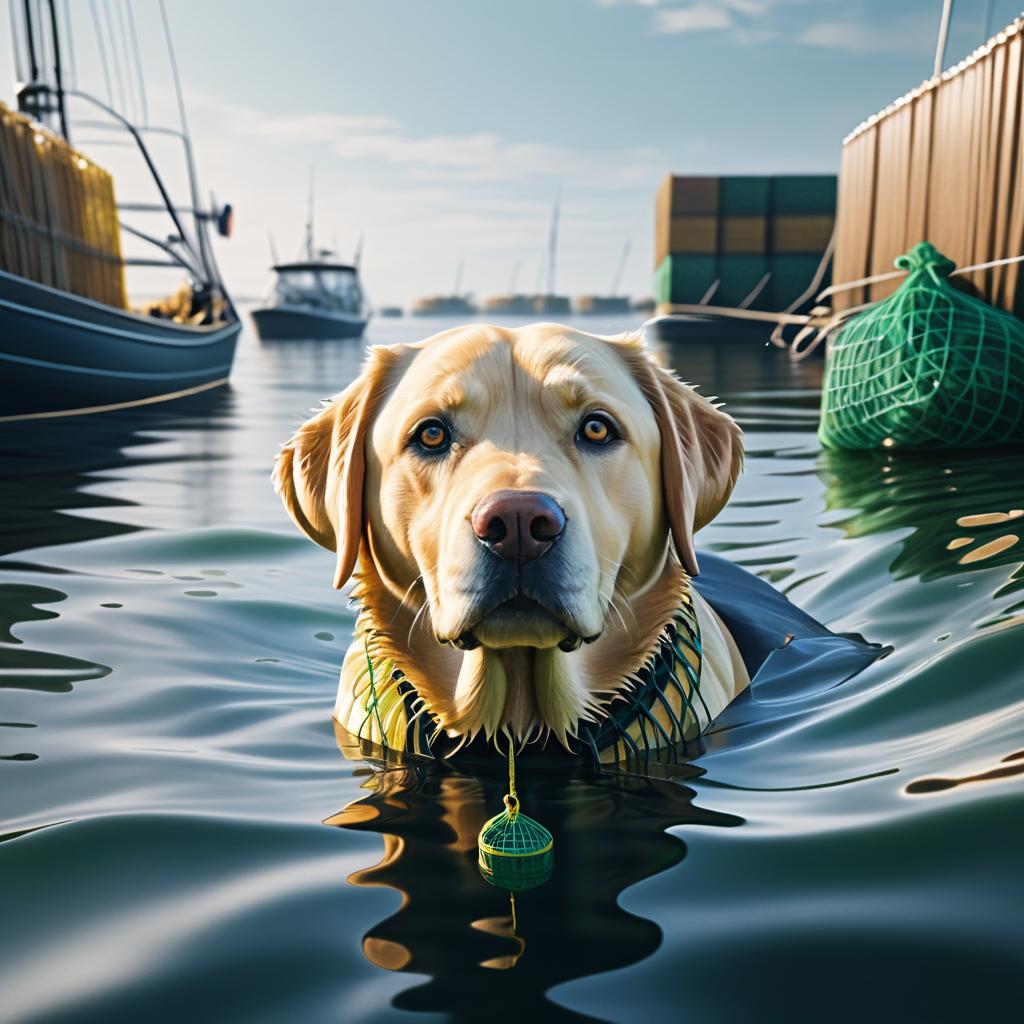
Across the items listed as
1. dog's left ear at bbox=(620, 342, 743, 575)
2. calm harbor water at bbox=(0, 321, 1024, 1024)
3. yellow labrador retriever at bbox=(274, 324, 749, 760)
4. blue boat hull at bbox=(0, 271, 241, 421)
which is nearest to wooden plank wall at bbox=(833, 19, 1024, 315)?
calm harbor water at bbox=(0, 321, 1024, 1024)

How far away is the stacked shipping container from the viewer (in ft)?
137

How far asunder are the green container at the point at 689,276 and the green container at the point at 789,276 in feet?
7.42

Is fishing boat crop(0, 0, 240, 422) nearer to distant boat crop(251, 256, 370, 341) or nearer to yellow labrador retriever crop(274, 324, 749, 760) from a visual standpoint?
yellow labrador retriever crop(274, 324, 749, 760)

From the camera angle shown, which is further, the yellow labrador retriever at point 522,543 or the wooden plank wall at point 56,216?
the wooden plank wall at point 56,216

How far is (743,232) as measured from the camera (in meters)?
42.2

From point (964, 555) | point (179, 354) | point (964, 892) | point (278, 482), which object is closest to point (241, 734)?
point (278, 482)

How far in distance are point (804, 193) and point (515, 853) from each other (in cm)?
4263

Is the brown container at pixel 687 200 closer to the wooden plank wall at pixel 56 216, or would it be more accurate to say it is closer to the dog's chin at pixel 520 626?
the wooden plank wall at pixel 56 216

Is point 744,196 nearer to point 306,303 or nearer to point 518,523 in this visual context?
point 306,303

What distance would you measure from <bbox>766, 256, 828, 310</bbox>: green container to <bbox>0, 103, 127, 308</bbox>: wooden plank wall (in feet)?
88.2

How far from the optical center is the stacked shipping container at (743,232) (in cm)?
4175

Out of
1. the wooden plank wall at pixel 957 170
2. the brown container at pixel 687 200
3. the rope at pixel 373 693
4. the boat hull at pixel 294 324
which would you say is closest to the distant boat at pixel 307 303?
the boat hull at pixel 294 324

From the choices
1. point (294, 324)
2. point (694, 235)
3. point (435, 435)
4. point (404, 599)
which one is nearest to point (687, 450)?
point (435, 435)

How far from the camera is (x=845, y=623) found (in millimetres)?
5031
